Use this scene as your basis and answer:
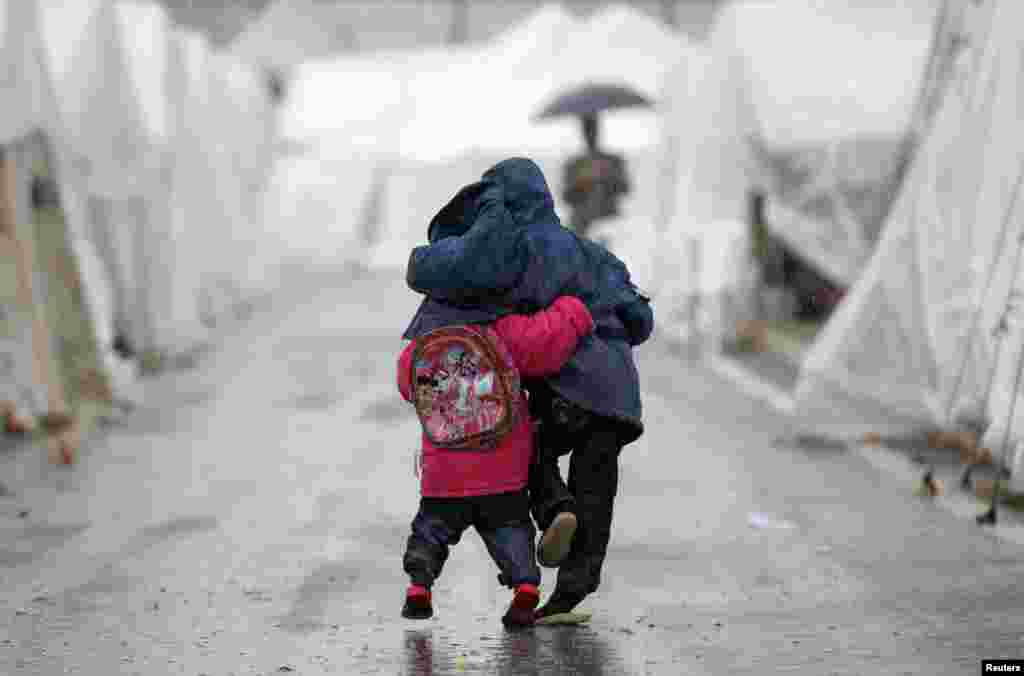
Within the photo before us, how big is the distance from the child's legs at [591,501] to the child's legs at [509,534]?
0.50 feet

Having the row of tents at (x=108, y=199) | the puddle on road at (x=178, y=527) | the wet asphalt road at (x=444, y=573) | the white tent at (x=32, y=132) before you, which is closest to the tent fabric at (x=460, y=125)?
the row of tents at (x=108, y=199)

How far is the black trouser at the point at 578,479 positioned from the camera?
6.61 m

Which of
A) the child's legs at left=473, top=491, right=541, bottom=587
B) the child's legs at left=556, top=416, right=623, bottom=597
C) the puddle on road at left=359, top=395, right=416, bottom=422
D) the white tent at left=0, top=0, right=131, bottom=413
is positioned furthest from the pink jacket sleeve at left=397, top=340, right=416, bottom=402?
the puddle on road at left=359, top=395, right=416, bottom=422

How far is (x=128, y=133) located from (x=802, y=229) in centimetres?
671

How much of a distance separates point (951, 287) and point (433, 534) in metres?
5.95

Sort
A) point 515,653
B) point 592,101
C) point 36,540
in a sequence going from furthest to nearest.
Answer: point 592,101 → point 36,540 → point 515,653

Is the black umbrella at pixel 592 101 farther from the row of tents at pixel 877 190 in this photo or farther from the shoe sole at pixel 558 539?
the shoe sole at pixel 558 539

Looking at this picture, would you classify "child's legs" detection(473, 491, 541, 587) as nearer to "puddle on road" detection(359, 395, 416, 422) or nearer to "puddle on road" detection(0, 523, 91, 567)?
"puddle on road" detection(0, 523, 91, 567)

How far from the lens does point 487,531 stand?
6582mm

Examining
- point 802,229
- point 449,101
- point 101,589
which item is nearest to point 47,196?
point 802,229

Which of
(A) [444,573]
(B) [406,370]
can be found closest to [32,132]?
(A) [444,573]

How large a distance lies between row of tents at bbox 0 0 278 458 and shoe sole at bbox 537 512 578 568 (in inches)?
284

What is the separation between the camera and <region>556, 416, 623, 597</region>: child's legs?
6629 millimetres

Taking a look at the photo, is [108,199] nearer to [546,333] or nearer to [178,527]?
[178,527]
